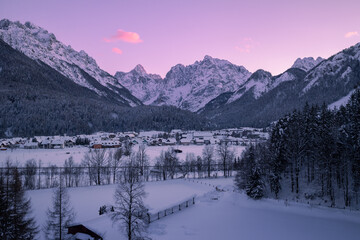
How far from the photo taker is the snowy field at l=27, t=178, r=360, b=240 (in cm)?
2902

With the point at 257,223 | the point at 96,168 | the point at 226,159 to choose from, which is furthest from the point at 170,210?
the point at 226,159

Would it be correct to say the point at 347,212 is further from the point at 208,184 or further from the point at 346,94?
the point at 346,94

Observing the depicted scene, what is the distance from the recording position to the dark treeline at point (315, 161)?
36.9 metres

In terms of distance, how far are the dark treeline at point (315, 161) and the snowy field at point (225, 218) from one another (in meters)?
3.56

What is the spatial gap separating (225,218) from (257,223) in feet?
14.2

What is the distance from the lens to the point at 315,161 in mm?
45094

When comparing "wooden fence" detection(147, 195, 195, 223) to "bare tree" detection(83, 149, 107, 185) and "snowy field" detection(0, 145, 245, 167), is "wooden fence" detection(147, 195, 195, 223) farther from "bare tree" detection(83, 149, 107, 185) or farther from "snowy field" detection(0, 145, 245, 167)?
"snowy field" detection(0, 145, 245, 167)

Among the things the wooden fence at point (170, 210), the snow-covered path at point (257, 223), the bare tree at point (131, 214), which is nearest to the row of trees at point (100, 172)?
the wooden fence at point (170, 210)

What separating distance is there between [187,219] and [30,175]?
43392 millimetres

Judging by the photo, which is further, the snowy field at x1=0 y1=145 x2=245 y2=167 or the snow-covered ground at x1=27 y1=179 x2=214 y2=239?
the snowy field at x1=0 y1=145 x2=245 y2=167

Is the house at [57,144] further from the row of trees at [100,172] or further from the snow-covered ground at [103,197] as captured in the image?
the snow-covered ground at [103,197]

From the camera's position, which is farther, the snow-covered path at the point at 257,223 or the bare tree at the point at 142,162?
the bare tree at the point at 142,162

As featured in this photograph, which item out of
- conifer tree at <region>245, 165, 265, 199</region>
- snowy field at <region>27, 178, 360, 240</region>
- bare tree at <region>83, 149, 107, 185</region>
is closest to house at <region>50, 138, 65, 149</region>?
bare tree at <region>83, 149, 107, 185</region>

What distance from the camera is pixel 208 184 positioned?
5697cm
